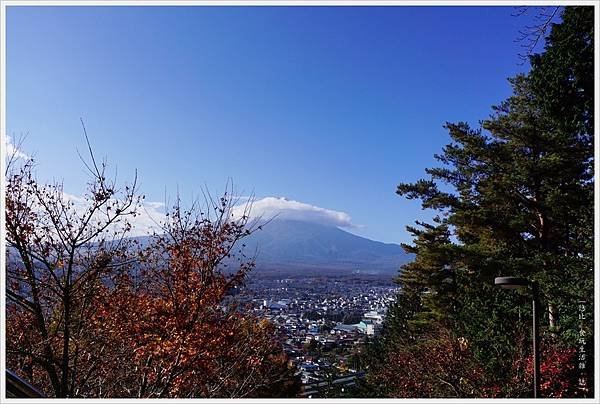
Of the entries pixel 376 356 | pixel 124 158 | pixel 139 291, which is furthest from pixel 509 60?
pixel 376 356

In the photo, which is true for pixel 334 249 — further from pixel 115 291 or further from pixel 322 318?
pixel 115 291

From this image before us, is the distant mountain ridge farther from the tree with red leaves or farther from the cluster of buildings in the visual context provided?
the tree with red leaves

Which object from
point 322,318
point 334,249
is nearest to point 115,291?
point 322,318

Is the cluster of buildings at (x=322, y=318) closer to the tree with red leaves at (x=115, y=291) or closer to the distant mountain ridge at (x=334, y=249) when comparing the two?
the tree with red leaves at (x=115, y=291)

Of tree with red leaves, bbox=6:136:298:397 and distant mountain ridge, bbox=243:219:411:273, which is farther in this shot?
distant mountain ridge, bbox=243:219:411:273

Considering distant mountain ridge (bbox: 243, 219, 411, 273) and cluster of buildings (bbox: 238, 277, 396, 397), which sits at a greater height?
distant mountain ridge (bbox: 243, 219, 411, 273)

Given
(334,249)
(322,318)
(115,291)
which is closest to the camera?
(115,291)

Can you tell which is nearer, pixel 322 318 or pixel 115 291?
pixel 115 291

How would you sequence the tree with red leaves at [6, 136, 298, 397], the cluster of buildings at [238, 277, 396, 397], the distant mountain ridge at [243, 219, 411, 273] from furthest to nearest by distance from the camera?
1. the distant mountain ridge at [243, 219, 411, 273]
2. the cluster of buildings at [238, 277, 396, 397]
3. the tree with red leaves at [6, 136, 298, 397]

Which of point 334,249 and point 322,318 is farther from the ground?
point 334,249

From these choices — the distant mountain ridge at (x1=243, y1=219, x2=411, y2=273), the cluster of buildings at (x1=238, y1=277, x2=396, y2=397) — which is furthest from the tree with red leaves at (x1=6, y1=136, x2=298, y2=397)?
the distant mountain ridge at (x1=243, y1=219, x2=411, y2=273)

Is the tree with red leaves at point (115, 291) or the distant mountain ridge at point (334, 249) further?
the distant mountain ridge at point (334, 249)

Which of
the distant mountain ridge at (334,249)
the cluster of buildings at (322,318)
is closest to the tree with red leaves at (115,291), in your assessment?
the cluster of buildings at (322,318)
